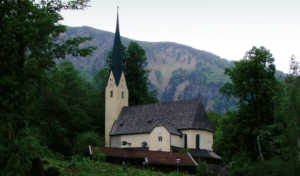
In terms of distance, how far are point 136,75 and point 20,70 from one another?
51.9 m

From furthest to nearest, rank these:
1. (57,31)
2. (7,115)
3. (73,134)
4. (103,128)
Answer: (103,128)
(73,134)
(57,31)
(7,115)

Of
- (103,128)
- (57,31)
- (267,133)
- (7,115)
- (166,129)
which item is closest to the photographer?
(7,115)

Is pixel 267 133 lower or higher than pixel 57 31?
lower

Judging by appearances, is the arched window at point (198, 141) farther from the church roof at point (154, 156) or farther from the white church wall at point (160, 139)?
the church roof at point (154, 156)

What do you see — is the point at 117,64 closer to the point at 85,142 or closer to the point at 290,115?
the point at 85,142

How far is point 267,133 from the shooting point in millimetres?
38938

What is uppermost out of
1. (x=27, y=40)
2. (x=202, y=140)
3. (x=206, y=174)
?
(x=27, y=40)

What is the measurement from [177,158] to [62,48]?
22533 millimetres

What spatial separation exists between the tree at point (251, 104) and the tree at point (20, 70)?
24458 mm

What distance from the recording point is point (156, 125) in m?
50.9

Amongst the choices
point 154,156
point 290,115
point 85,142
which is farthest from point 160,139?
point 290,115

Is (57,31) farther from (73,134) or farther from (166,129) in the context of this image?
(73,134)

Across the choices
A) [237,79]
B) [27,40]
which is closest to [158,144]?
[237,79]

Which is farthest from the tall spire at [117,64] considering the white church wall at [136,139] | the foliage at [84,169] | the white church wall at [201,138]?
the foliage at [84,169]
